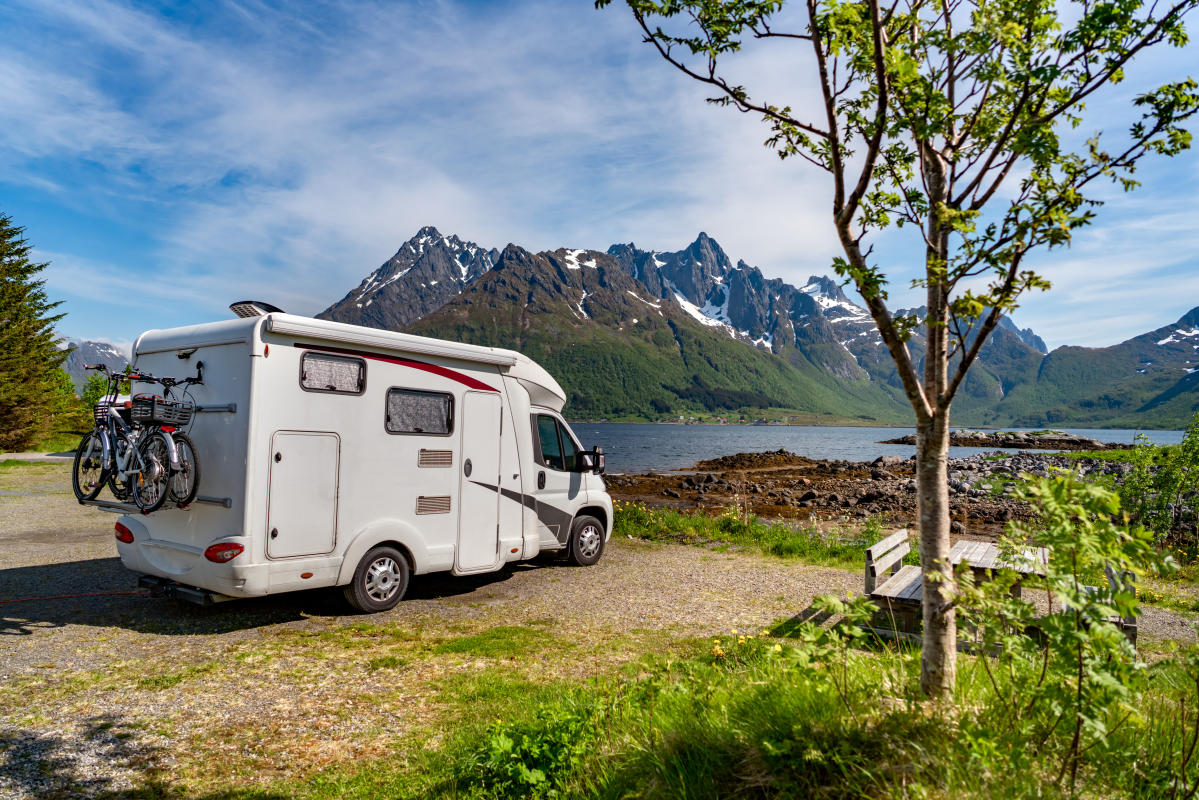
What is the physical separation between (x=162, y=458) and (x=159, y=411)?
0.50 metres

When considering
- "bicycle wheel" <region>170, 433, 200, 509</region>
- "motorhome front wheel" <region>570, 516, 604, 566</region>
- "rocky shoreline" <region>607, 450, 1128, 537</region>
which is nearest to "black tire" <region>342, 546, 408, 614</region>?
"bicycle wheel" <region>170, 433, 200, 509</region>

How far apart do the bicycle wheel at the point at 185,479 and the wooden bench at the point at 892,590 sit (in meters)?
7.20

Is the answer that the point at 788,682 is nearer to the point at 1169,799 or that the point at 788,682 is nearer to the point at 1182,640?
the point at 1169,799

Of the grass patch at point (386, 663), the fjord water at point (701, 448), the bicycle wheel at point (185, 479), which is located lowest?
the fjord water at point (701, 448)

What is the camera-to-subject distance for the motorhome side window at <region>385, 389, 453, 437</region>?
26.9 ft

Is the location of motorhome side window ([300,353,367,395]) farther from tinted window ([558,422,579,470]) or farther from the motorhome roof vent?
tinted window ([558,422,579,470])

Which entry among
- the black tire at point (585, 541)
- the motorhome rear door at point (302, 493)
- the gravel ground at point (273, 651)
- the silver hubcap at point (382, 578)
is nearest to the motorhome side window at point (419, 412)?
the motorhome rear door at point (302, 493)

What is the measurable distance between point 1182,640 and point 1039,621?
666 centimetres

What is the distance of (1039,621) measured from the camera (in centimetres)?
286

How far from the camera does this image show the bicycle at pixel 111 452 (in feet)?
23.8

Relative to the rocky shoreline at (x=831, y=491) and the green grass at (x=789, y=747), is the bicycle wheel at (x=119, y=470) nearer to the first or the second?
the green grass at (x=789, y=747)

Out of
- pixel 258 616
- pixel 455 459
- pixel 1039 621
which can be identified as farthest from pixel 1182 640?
pixel 258 616

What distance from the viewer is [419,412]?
8.48m

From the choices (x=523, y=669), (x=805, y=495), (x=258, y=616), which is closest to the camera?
(x=523, y=669)
